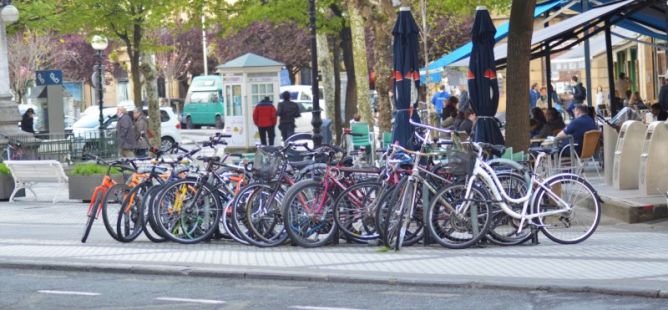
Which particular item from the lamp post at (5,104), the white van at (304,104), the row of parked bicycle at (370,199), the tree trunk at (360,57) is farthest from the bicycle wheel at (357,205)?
the white van at (304,104)

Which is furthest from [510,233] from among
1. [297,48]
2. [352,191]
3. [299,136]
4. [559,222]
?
[297,48]

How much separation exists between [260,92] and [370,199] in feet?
82.6

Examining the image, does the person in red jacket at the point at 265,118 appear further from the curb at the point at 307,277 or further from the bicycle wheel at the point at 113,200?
the curb at the point at 307,277

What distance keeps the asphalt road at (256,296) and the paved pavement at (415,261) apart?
0.16 m

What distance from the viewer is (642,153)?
15.8 metres

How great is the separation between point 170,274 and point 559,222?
3.90 metres

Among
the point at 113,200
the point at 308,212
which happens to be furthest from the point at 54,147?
the point at 308,212

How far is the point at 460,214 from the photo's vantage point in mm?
12547

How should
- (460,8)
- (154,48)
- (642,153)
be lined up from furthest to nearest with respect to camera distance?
1. (154,48)
2. (460,8)
3. (642,153)

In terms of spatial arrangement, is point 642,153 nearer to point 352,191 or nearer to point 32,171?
point 352,191

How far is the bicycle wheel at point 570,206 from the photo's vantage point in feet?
42.1

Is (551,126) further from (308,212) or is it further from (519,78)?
(308,212)

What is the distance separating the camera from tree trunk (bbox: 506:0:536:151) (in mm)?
16578

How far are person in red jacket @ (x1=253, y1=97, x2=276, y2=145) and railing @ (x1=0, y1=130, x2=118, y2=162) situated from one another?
5.86 m
